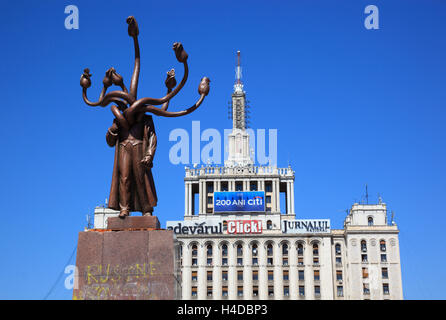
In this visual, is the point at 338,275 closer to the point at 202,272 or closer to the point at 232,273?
the point at 232,273

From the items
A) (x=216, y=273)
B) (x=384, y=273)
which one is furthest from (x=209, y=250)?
(x=384, y=273)

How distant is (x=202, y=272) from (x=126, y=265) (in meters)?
89.0

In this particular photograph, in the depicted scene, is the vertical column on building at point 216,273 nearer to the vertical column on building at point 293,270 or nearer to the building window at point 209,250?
the building window at point 209,250

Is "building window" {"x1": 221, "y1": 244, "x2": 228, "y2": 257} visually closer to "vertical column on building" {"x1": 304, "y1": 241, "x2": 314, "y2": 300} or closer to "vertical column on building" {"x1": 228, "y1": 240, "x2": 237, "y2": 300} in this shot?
"vertical column on building" {"x1": 228, "y1": 240, "x2": 237, "y2": 300}

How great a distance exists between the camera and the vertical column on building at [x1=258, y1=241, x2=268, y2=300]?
106 metres

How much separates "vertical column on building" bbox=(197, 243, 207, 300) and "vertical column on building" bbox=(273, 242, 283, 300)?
482 inches

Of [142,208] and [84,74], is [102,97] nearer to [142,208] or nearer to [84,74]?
[84,74]

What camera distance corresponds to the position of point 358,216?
112 m

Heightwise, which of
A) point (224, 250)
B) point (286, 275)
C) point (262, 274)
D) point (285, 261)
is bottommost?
point (286, 275)

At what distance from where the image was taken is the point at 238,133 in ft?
444
